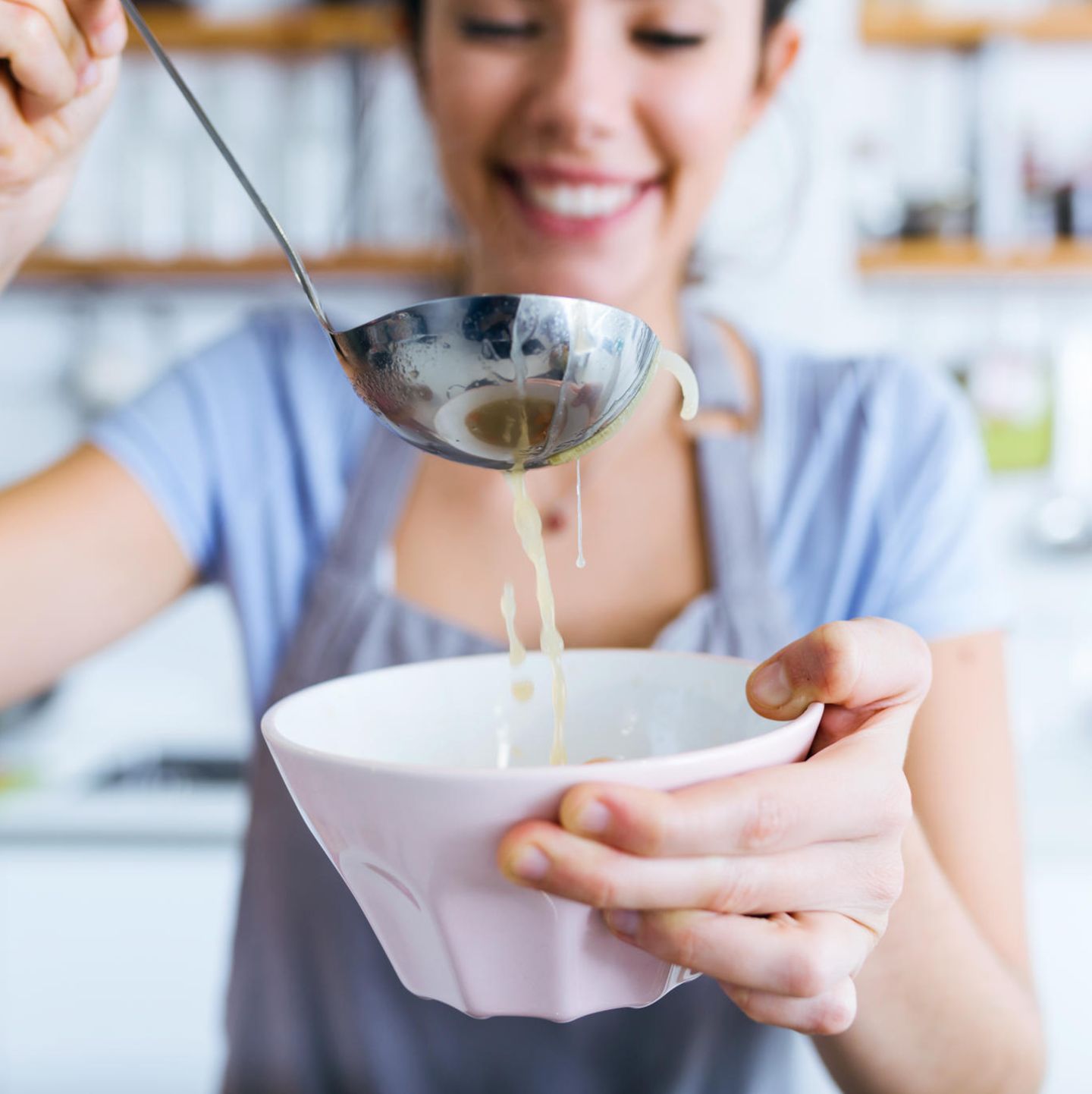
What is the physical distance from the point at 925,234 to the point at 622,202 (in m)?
1.46

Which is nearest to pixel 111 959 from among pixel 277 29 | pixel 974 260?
pixel 277 29

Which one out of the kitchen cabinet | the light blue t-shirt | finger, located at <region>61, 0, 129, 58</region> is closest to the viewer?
finger, located at <region>61, 0, 129, 58</region>

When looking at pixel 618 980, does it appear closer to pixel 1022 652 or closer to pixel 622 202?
pixel 622 202

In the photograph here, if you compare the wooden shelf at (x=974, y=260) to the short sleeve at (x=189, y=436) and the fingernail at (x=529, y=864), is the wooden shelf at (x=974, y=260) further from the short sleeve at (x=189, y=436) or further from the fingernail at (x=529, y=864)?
the fingernail at (x=529, y=864)

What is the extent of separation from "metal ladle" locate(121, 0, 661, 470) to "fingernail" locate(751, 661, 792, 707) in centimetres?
16

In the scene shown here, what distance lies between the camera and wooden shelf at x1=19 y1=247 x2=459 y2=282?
2.11 metres

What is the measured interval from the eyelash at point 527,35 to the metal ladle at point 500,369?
13.4 inches

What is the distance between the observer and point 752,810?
39cm

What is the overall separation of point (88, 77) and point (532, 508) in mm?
375

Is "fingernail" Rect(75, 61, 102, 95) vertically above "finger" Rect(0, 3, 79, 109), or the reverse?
"finger" Rect(0, 3, 79, 109)

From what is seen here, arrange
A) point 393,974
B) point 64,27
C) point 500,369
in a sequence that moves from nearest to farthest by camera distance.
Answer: point 500,369 → point 64,27 → point 393,974

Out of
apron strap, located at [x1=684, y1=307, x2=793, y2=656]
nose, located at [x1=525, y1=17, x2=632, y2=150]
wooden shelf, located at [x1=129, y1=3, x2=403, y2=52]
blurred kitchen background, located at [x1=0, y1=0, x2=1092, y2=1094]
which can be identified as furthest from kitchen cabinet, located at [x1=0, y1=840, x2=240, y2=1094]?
wooden shelf, located at [x1=129, y1=3, x2=403, y2=52]

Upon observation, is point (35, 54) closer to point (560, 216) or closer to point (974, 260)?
point (560, 216)

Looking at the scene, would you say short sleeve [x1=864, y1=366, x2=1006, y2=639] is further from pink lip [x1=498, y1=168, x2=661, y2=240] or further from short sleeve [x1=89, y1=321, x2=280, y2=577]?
short sleeve [x1=89, y1=321, x2=280, y2=577]
